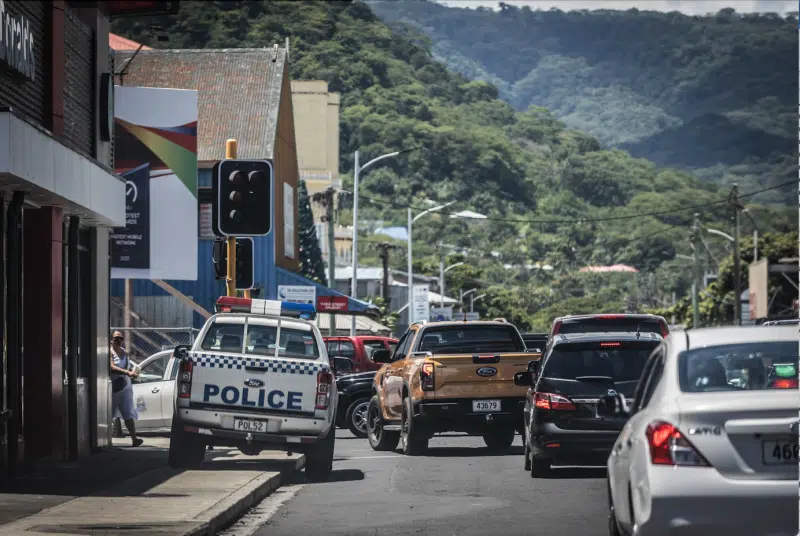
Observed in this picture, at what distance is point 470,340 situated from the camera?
74.0 feet


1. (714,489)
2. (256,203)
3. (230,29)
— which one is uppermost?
(230,29)

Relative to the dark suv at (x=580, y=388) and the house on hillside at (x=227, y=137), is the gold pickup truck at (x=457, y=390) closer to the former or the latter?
the dark suv at (x=580, y=388)

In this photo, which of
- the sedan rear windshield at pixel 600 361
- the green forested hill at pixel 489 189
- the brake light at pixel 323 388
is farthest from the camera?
the green forested hill at pixel 489 189

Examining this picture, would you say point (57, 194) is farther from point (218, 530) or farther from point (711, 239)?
point (711, 239)

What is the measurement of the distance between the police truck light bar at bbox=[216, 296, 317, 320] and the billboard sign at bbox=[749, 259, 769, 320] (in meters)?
62.1

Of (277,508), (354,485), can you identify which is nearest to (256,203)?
(354,485)

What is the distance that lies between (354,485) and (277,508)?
2317mm

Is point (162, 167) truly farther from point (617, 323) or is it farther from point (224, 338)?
point (224, 338)

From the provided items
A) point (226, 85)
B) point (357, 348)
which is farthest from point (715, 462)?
point (226, 85)

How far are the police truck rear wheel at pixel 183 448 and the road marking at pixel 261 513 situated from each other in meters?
1.30

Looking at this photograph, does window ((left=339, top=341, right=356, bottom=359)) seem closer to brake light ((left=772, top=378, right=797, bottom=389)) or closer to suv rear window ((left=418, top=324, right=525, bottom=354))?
suv rear window ((left=418, top=324, right=525, bottom=354))

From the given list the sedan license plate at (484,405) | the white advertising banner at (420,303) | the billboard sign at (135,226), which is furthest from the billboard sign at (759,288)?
the sedan license plate at (484,405)

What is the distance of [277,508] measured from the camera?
14977 mm

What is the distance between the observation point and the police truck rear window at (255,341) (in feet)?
59.7
